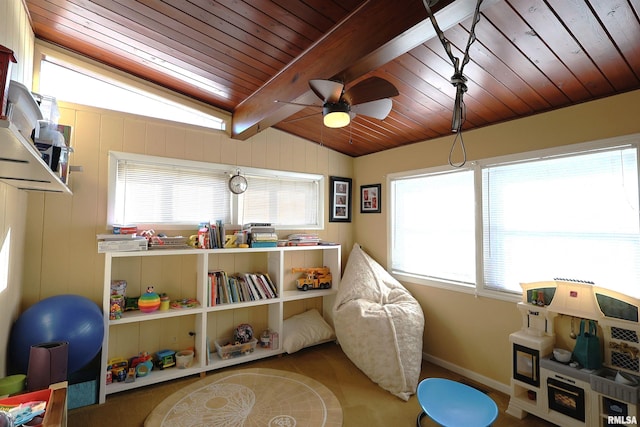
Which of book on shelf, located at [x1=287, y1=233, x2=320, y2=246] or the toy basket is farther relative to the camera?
book on shelf, located at [x1=287, y1=233, x2=320, y2=246]

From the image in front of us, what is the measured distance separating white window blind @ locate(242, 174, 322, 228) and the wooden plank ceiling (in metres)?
0.85

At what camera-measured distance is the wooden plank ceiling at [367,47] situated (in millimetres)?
1645

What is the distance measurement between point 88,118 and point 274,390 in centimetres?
281

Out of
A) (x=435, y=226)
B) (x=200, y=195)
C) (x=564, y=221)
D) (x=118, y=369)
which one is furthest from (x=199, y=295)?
(x=564, y=221)

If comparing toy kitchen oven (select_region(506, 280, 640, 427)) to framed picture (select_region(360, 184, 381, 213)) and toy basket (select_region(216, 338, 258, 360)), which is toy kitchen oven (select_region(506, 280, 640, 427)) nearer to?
framed picture (select_region(360, 184, 381, 213))

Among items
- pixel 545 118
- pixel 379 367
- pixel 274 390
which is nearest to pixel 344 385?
pixel 379 367

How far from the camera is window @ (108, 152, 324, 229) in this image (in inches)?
113

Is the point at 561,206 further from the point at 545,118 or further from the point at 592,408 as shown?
the point at 592,408

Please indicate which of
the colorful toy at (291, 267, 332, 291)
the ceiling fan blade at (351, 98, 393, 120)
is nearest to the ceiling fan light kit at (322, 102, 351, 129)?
the ceiling fan blade at (351, 98, 393, 120)

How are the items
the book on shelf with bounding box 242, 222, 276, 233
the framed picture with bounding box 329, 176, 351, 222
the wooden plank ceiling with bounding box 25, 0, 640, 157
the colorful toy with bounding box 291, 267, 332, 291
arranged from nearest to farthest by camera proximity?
the wooden plank ceiling with bounding box 25, 0, 640, 157 → the book on shelf with bounding box 242, 222, 276, 233 → the colorful toy with bounding box 291, 267, 332, 291 → the framed picture with bounding box 329, 176, 351, 222

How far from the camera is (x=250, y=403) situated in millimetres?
2488

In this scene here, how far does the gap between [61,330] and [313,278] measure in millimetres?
2320

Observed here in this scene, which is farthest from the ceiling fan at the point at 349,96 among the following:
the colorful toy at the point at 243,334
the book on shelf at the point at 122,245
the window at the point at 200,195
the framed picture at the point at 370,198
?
the colorful toy at the point at 243,334

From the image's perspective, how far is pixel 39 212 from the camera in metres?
2.50
